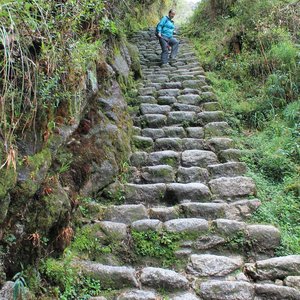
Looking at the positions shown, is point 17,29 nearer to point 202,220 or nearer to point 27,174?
point 27,174

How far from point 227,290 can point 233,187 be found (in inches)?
57.5

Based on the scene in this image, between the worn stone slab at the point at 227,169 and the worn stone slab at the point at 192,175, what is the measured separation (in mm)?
103

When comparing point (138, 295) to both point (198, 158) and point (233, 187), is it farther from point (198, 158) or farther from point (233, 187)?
point (198, 158)

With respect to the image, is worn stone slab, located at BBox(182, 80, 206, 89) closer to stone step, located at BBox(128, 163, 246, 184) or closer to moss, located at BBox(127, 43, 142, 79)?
moss, located at BBox(127, 43, 142, 79)

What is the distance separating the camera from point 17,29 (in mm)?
2529

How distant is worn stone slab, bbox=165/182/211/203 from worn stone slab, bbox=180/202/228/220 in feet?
0.66

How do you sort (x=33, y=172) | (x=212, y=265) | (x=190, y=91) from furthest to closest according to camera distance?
(x=190, y=91) → (x=212, y=265) → (x=33, y=172)

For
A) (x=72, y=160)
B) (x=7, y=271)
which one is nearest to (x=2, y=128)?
(x=7, y=271)

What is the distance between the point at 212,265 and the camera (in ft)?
10.1

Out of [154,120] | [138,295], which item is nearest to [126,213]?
[138,295]

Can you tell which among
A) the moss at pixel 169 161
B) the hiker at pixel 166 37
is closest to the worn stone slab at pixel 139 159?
the moss at pixel 169 161

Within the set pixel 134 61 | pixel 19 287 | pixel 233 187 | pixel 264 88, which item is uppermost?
pixel 264 88

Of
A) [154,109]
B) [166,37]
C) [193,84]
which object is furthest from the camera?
[166,37]

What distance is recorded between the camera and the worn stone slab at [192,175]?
427 cm
